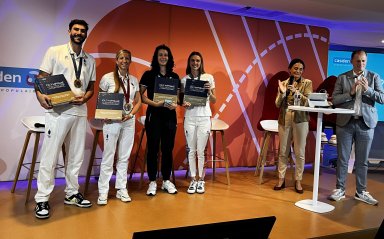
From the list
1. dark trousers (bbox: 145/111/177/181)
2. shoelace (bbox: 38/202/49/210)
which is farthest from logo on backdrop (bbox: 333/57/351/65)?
shoelace (bbox: 38/202/49/210)

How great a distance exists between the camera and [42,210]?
10.1 ft

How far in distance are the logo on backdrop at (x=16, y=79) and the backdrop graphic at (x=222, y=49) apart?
0.10 meters

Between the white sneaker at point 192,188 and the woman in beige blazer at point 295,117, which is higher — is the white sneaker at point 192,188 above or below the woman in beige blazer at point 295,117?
below

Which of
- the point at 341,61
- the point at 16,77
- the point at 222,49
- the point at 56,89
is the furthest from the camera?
the point at 341,61

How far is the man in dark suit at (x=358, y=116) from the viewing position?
150 inches

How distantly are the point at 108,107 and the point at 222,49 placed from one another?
8.17 feet

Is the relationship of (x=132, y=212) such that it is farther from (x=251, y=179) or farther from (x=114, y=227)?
(x=251, y=179)

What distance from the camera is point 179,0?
5082 millimetres

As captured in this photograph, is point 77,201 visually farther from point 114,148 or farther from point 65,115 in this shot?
point 65,115

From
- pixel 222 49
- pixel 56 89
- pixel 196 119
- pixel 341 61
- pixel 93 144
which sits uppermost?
pixel 341 61

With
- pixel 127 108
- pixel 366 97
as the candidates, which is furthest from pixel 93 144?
pixel 366 97

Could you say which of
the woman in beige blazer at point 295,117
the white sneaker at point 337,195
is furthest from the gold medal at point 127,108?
the white sneaker at point 337,195

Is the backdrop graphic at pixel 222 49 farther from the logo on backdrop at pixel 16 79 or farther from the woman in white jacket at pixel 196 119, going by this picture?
the woman in white jacket at pixel 196 119

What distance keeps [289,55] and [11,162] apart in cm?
455
